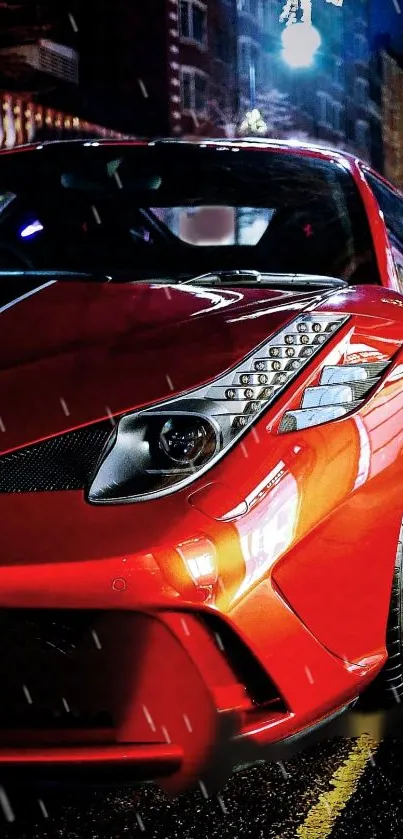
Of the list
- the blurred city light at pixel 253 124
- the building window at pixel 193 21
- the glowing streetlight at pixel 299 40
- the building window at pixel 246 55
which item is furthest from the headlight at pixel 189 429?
the glowing streetlight at pixel 299 40

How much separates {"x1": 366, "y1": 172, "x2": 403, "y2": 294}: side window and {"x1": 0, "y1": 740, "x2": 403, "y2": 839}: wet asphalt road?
4.85ft

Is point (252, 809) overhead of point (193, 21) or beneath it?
beneath

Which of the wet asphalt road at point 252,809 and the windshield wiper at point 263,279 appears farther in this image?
the windshield wiper at point 263,279

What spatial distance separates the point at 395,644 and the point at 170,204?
176cm

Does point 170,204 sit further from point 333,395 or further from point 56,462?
point 56,462

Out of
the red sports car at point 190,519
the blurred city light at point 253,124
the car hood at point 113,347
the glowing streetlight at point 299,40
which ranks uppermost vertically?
the glowing streetlight at point 299,40

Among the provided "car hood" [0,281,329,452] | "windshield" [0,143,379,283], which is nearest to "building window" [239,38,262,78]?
"windshield" [0,143,379,283]

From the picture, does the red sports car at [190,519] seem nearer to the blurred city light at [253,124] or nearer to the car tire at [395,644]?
the car tire at [395,644]

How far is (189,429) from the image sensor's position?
2.17 meters

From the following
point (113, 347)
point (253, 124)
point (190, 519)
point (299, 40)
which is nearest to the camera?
point (190, 519)

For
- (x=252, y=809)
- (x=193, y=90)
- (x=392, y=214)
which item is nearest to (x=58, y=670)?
(x=252, y=809)

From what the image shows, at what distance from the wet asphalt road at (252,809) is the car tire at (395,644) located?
6.6 inches

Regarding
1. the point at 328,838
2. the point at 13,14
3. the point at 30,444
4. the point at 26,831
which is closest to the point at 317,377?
the point at 30,444

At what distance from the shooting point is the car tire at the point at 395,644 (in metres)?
2.53
